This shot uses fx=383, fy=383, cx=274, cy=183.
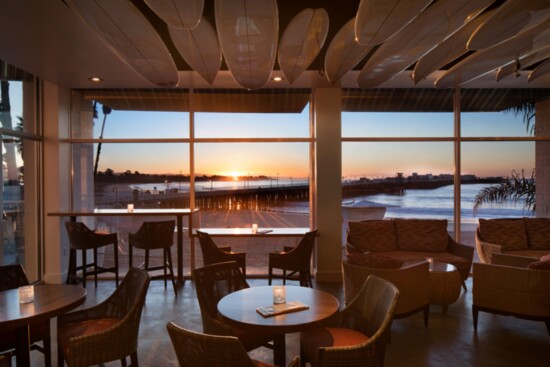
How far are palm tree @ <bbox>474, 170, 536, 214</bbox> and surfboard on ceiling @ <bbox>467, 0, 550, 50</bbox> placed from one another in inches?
163

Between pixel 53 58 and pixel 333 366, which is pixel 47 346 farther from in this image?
pixel 53 58

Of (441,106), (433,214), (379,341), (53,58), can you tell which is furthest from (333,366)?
(441,106)

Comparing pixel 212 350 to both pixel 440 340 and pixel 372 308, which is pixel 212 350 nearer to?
pixel 372 308

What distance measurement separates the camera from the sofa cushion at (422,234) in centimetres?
595

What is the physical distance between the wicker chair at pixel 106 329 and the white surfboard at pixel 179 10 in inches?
74.7

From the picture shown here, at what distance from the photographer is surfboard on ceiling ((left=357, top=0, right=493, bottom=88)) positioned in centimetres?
276

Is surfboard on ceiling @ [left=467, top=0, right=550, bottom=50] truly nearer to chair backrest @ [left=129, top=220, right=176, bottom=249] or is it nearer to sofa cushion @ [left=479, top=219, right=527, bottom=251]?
sofa cushion @ [left=479, top=219, right=527, bottom=251]

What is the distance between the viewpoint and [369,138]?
258 inches

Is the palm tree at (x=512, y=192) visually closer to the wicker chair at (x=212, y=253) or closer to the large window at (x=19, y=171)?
the wicker chair at (x=212, y=253)

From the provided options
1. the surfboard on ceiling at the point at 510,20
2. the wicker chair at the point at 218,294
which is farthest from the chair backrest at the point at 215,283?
the surfboard on ceiling at the point at 510,20

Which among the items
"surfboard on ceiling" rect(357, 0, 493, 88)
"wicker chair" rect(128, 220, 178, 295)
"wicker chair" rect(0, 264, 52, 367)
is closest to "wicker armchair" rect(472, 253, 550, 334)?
"surfboard on ceiling" rect(357, 0, 493, 88)

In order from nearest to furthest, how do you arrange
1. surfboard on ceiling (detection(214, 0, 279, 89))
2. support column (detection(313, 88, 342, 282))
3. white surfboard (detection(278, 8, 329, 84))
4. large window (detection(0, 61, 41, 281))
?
surfboard on ceiling (detection(214, 0, 279, 89)), white surfboard (detection(278, 8, 329, 84)), large window (detection(0, 61, 41, 281)), support column (detection(313, 88, 342, 282))

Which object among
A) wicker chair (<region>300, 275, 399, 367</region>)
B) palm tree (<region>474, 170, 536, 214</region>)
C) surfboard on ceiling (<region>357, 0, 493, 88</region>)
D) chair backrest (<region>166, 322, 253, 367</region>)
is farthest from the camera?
palm tree (<region>474, 170, 536, 214</region>)

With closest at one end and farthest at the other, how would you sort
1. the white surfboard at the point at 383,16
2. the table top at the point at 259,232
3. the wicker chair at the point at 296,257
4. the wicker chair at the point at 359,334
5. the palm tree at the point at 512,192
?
the wicker chair at the point at 359,334 < the white surfboard at the point at 383,16 < the wicker chair at the point at 296,257 < the table top at the point at 259,232 < the palm tree at the point at 512,192
